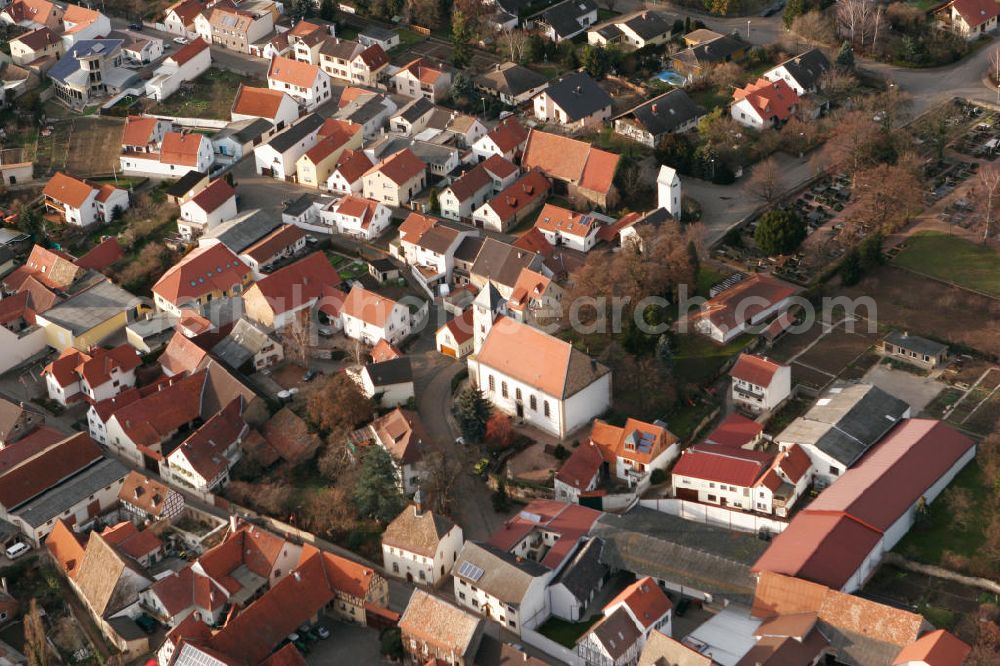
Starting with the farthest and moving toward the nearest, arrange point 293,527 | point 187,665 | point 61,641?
1. point 293,527
2. point 61,641
3. point 187,665

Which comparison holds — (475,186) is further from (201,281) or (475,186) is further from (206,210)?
(201,281)

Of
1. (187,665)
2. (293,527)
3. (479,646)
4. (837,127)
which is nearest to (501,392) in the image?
(293,527)

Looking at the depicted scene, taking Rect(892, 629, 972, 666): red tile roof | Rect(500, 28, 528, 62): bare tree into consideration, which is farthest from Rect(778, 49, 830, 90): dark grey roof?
Rect(892, 629, 972, 666): red tile roof

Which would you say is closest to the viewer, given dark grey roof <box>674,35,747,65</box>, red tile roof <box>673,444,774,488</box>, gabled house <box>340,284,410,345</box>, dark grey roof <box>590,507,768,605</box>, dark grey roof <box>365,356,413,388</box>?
dark grey roof <box>590,507,768,605</box>

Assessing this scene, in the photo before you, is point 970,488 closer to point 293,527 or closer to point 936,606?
point 936,606

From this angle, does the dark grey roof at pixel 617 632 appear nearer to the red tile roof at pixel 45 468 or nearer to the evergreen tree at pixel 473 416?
the evergreen tree at pixel 473 416

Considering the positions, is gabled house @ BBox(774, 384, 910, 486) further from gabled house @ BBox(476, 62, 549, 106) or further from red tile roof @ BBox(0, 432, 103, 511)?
gabled house @ BBox(476, 62, 549, 106)
